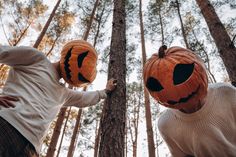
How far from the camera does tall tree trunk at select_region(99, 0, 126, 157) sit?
2543mm

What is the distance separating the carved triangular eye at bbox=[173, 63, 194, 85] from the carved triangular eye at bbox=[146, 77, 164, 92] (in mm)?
95

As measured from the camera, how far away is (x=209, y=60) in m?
13.0

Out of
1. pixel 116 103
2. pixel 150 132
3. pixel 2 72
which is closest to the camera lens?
pixel 116 103

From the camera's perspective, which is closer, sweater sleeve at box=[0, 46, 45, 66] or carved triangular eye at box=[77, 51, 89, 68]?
sweater sleeve at box=[0, 46, 45, 66]

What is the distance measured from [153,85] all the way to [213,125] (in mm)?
444

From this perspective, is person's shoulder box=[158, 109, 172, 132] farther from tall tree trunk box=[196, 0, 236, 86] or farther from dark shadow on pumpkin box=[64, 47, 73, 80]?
tall tree trunk box=[196, 0, 236, 86]

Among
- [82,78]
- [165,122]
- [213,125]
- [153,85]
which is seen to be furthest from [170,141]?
[82,78]

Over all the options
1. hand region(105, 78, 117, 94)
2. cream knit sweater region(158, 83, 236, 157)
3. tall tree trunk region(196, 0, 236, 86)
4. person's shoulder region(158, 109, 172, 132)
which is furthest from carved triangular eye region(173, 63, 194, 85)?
tall tree trunk region(196, 0, 236, 86)

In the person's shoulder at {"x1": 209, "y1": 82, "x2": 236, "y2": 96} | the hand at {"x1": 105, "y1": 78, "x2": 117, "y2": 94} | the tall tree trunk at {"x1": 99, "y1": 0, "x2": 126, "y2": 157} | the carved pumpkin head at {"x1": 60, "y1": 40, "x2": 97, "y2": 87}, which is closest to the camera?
the person's shoulder at {"x1": 209, "y1": 82, "x2": 236, "y2": 96}

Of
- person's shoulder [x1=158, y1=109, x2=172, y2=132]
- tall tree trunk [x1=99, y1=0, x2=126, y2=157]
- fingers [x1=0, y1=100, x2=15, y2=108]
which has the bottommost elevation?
person's shoulder [x1=158, y1=109, x2=172, y2=132]

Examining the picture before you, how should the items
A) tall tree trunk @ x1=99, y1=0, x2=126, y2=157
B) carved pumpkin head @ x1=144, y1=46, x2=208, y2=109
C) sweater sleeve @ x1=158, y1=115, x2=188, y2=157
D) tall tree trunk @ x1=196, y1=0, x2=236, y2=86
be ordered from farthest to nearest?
tall tree trunk @ x1=196, y1=0, x2=236, y2=86
tall tree trunk @ x1=99, y1=0, x2=126, y2=157
sweater sleeve @ x1=158, y1=115, x2=188, y2=157
carved pumpkin head @ x1=144, y1=46, x2=208, y2=109

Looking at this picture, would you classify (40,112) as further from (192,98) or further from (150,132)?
(150,132)

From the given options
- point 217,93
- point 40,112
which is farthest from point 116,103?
point 217,93

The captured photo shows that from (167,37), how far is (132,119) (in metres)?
6.31
